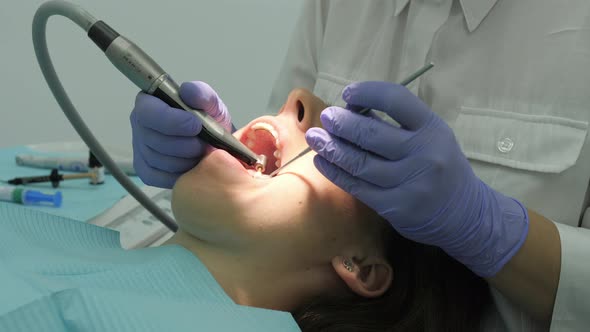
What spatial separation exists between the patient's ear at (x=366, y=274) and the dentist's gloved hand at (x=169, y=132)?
0.42 meters

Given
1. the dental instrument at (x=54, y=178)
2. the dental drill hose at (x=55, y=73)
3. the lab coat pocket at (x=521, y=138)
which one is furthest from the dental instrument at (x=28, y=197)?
the lab coat pocket at (x=521, y=138)

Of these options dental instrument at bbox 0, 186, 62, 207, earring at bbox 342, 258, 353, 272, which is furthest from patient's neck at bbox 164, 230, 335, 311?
dental instrument at bbox 0, 186, 62, 207

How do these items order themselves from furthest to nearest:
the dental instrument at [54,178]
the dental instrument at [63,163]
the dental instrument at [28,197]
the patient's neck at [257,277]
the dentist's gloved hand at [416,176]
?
1. the dental instrument at [63,163]
2. the dental instrument at [54,178]
3. the dental instrument at [28,197]
4. the patient's neck at [257,277]
5. the dentist's gloved hand at [416,176]

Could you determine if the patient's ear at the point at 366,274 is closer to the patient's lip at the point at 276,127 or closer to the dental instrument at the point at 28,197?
the patient's lip at the point at 276,127

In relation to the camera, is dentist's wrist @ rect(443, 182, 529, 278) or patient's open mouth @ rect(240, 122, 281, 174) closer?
dentist's wrist @ rect(443, 182, 529, 278)

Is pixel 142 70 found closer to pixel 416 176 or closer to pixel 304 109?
pixel 304 109

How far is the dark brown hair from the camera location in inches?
41.8

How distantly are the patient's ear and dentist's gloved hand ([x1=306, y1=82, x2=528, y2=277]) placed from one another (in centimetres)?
17

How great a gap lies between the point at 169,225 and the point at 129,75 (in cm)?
63

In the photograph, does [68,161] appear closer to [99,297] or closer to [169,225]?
[169,225]

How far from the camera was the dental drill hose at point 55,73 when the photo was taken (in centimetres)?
111

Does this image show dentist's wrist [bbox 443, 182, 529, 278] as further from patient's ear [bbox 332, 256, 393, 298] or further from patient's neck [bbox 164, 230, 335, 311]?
patient's neck [bbox 164, 230, 335, 311]

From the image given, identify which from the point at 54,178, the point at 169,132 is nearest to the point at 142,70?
the point at 169,132

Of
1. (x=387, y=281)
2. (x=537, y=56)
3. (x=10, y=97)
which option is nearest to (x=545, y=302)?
(x=387, y=281)
